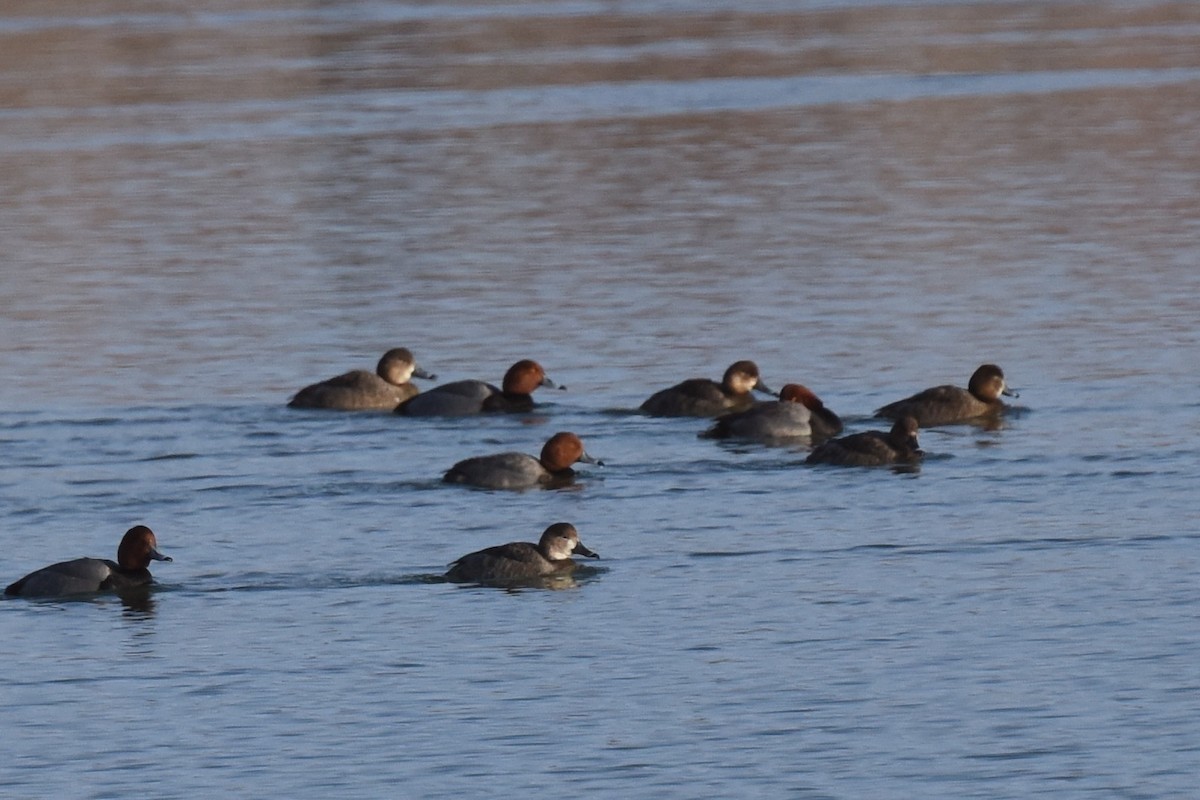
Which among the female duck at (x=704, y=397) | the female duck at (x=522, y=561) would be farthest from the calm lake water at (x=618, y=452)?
the female duck at (x=704, y=397)

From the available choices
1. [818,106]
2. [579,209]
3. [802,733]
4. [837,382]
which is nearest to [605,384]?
[837,382]

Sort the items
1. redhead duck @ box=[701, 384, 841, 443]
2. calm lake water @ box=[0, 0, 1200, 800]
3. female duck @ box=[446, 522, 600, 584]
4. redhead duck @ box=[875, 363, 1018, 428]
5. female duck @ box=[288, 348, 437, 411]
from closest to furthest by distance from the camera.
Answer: calm lake water @ box=[0, 0, 1200, 800] → female duck @ box=[446, 522, 600, 584] → redhead duck @ box=[701, 384, 841, 443] → redhead duck @ box=[875, 363, 1018, 428] → female duck @ box=[288, 348, 437, 411]

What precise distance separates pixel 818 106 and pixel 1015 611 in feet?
111

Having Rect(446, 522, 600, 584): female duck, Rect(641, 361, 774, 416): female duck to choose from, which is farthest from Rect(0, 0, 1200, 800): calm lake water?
Rect(641, 361, 774, 416): female duck

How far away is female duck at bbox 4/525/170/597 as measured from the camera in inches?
630

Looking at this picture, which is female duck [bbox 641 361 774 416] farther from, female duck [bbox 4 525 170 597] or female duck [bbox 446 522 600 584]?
female duck [bbox 4 525 170 597]

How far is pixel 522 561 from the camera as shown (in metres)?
16.2

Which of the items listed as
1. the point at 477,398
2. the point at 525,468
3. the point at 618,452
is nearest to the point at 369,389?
the point at 477,398

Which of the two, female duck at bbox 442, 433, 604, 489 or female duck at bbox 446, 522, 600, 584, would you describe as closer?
female duck at bbox 446, 522, 600, 584

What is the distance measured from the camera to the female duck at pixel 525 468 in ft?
62.7

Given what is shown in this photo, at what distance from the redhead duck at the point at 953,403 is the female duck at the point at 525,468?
293 centimetres

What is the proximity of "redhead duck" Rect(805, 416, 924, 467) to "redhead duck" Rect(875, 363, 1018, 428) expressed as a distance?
56.9 inches

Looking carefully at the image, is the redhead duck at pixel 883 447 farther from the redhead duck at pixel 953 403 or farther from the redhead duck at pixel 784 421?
the redhead duck at pixel 953 403

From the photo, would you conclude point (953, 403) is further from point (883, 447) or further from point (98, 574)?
point (98, 574)
